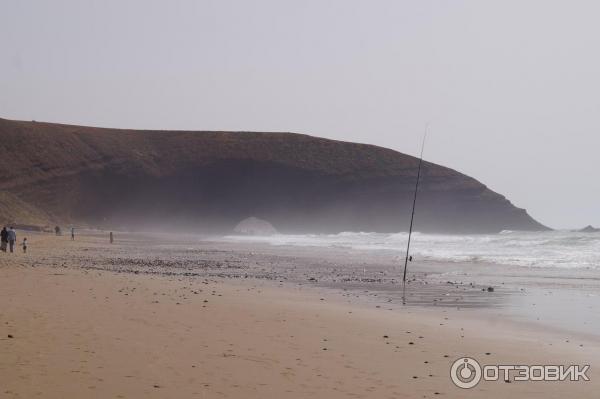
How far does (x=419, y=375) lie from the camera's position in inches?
261

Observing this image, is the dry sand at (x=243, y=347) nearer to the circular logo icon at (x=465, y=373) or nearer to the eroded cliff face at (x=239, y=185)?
the circular logo icon at (x=465, y=373)

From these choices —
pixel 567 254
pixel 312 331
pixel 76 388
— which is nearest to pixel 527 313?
pixel 312 331

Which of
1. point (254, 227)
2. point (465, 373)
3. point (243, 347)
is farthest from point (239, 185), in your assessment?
point (465, 373)

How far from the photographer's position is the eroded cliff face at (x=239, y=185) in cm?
10425

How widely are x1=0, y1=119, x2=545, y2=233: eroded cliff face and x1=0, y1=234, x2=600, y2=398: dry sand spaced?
91437mm

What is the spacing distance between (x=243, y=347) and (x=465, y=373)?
2483 millimetres

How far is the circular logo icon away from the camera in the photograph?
6.34 meters

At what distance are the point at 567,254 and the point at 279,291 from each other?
2152 centimetres

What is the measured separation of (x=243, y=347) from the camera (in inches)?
303

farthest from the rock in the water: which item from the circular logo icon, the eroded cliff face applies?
→ the circular logo icon

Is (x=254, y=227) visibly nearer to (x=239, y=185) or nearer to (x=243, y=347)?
(x=239, y=185)

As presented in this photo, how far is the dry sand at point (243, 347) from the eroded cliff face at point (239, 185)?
91437 mm

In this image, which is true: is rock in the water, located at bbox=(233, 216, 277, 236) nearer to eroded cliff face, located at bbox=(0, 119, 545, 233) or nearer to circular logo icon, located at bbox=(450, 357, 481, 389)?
eroded cliff face, located at bbox=(0, 119, 545, 233)

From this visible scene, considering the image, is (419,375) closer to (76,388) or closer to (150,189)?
(76,388)
